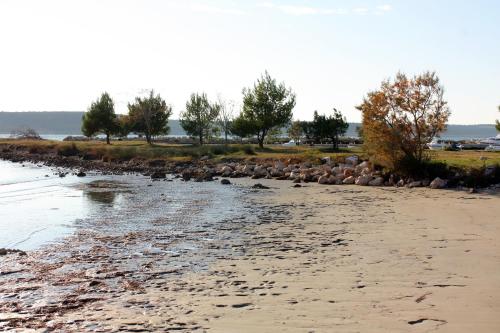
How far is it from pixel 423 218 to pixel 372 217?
1737 millimetres

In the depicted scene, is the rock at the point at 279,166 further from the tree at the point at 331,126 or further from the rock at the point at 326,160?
the tree at the point at 331,126

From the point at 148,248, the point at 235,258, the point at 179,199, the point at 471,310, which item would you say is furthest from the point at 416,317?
the point at 179,199

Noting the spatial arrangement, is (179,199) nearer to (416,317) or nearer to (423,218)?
(423,218)

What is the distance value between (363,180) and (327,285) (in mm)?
25026

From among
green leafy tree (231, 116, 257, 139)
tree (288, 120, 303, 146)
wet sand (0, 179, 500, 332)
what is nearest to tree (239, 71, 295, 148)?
green leafy tree (231, 116, 257, 139)

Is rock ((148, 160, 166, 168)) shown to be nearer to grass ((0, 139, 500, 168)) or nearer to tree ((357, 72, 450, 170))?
grass ((0, 139, 500, 168))

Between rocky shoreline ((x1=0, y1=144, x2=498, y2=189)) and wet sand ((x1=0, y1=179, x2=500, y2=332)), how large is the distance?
1521 cm

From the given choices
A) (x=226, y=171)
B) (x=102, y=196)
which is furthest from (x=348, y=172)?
(x=102, y=196)

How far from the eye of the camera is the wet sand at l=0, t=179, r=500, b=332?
7.96 meters

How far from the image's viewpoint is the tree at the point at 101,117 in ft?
271

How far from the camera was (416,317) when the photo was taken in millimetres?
7961

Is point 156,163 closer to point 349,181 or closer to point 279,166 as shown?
point 279,166

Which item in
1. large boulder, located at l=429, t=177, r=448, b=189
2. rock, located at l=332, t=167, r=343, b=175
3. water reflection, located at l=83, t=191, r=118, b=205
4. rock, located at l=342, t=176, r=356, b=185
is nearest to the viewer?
water reflection, located at l=83, t=191, r=118, b=205

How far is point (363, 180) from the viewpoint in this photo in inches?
1351
